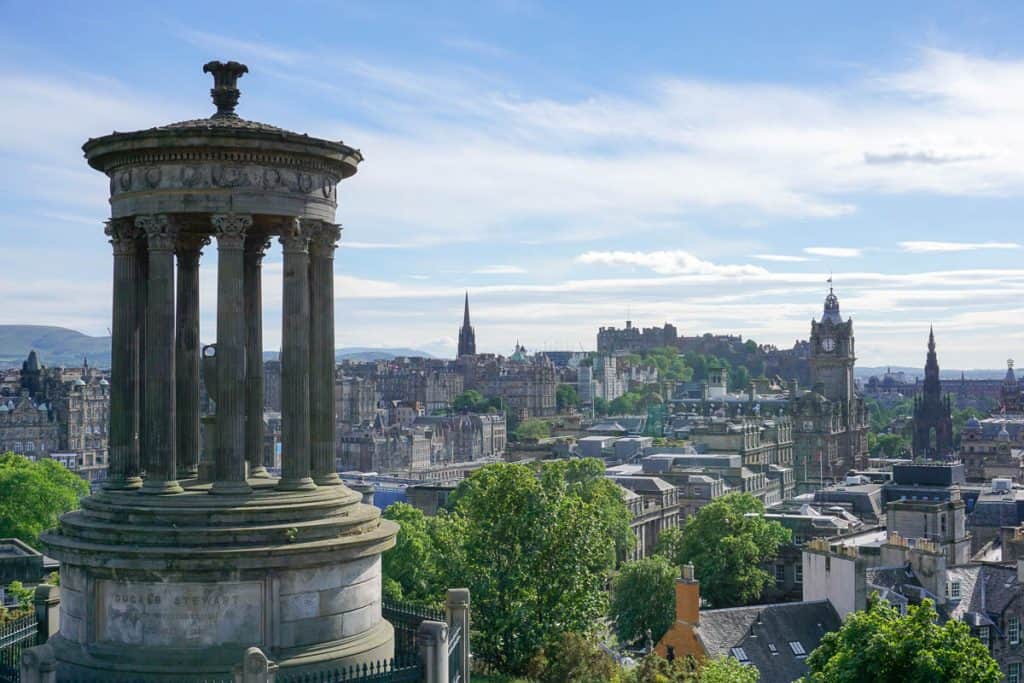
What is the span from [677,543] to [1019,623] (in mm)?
30115

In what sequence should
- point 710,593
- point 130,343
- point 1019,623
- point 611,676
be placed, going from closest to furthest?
point 130,343 → point 611,676 → point 1019,623 → point 710,593

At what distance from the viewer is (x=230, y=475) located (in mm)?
21859

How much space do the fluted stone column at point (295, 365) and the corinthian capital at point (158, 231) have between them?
6.98 ft

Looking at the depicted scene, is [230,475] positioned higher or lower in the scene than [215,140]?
lower

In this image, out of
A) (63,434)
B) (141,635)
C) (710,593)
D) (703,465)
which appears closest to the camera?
(141,635)

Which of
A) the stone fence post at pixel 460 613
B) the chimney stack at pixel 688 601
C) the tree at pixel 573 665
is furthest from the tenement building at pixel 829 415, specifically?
the stone fence post at pixel 460 613

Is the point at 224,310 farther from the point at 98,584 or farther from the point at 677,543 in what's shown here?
the point at 677,543

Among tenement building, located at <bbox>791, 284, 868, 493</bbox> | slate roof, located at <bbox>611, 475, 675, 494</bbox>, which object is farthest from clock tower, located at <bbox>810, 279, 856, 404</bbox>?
slate roof, located at <bbox>611, 475, 675, 494</bbox>

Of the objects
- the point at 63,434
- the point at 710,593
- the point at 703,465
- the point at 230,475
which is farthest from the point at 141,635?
the point at 63,434

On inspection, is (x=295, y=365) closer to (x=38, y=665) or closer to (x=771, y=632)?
(x=38, y=665)

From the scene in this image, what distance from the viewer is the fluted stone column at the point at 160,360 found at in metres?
21.9

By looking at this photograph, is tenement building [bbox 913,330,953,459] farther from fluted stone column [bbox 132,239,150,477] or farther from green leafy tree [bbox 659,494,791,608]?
fluted stone column [bbox 132,239,150,477]

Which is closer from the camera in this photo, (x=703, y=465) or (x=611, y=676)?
(x=611, y=676)

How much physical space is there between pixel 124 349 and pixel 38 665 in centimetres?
618
